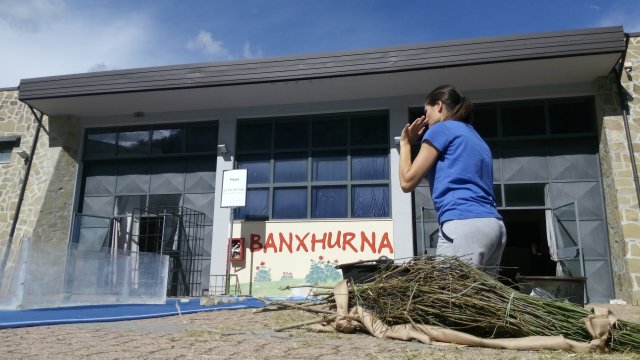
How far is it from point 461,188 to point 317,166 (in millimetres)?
9139

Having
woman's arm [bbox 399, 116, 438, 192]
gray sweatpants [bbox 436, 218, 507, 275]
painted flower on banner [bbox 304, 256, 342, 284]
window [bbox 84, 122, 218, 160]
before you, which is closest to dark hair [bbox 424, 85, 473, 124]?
woman's arm [bbox 399, 116, 438, 192]

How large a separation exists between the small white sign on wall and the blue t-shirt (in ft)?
28.3

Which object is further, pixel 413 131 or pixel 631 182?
pixel 631 182

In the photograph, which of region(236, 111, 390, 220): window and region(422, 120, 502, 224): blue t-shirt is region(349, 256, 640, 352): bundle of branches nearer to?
region(422, 120, 502, 224): blue t-shirt

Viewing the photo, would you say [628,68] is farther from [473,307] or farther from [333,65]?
[473,307]

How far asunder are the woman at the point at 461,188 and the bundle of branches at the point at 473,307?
104mm

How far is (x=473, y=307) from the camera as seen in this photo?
2297mm

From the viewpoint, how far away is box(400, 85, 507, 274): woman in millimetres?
2379

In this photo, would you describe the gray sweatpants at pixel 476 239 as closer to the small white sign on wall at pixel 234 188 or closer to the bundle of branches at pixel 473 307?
the bundle of branches at pixel 473 307

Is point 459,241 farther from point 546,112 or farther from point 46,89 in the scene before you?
point 46,89

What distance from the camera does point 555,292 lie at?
17.7ft

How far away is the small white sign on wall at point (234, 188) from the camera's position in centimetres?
1098

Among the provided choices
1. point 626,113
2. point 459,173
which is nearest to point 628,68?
point 626,113

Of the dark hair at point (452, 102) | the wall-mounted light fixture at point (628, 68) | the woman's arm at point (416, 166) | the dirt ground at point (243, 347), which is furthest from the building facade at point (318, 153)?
the woman's arm at point (416, 166)
